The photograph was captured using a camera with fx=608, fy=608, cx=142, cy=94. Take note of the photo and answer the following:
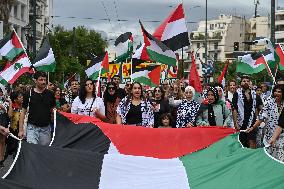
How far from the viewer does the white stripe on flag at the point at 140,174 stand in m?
5.80

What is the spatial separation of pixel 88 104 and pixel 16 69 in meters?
4.27

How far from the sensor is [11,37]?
1426 cm

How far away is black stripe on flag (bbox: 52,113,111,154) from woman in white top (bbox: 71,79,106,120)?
1.11 metres

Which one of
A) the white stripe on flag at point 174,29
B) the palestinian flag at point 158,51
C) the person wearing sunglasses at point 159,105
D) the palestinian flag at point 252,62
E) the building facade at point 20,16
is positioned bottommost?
the person wearing sunglasses at point 159,105

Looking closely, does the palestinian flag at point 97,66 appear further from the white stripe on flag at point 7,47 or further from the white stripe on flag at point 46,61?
the white stripe on flag at point 7,47

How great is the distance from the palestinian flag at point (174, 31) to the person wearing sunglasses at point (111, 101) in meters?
1.41

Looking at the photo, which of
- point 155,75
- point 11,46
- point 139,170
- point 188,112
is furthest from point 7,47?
point 139,170

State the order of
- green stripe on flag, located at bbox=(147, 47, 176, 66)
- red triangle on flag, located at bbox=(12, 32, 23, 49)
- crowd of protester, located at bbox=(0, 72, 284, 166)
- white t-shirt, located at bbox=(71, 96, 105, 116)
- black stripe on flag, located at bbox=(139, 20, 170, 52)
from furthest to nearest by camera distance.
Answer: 1. red triangle on flag, located at bbox=(12, 32, 23, 49)
2. green stripe on flag, located at bbox=(147, 47, 176, 66)
3. black stripe on flag, located at bbox=(139, 20, 170, 52)
4. white t-shirt, located at bbox=(71, 96, 105, 116)
5. crowd of protester, located at bbox=(0, 72, 284, 166)

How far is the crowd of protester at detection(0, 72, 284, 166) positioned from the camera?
8.43 m

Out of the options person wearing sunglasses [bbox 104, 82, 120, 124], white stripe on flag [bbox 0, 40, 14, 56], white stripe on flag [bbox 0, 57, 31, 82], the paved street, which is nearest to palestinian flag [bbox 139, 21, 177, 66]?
person wearing sunglasses [bbox 104, 82, 120, 124]

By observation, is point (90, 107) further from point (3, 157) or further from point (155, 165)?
point (155, 165)

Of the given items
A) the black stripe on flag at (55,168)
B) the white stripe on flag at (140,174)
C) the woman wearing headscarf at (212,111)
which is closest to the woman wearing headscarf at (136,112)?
the woman wearing headscarf at (212,111)

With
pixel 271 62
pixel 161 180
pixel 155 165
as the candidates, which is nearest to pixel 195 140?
pixel 155 165

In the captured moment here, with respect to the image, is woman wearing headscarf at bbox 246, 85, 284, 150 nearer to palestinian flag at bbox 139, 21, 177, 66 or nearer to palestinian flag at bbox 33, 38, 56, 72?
palestinian flag at bbox 139, 21, 177, 66
